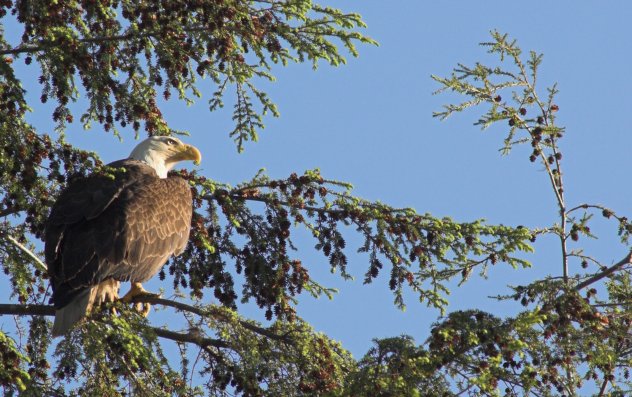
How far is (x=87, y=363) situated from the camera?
7.28 m

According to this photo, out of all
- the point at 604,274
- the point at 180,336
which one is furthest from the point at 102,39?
the point at 604,274

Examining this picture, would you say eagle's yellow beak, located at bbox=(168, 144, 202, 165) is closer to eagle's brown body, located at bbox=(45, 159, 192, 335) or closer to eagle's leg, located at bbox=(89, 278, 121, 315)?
eagle's brown body, located at bbox=(45, 159, 192, 335)

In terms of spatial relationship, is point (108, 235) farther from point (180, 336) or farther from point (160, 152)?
point (160, 152)

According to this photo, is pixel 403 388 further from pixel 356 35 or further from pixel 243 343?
pixel 356 35

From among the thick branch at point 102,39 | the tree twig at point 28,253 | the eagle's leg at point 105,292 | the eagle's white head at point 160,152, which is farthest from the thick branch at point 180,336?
the eagle's white head at point 160,152

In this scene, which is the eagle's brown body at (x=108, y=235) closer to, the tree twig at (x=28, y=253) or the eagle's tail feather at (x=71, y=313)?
the eagle's tail feather at (x=71, y=313)

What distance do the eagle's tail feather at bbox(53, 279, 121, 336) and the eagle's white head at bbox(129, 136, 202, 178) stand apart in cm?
166

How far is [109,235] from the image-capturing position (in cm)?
846

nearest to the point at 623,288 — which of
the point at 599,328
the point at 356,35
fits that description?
the point at 599,328

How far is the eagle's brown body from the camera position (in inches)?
320

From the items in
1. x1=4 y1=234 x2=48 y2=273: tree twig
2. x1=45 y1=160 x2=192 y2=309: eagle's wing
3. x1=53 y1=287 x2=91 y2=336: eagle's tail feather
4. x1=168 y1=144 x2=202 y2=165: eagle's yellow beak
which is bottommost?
x1=53 y1=287 x2=91 y2=336: eagle's tail feather

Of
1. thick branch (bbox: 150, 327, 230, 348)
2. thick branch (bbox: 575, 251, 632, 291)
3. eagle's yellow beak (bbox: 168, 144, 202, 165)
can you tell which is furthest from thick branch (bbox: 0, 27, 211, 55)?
thick branch (bbox: 575, 251, 632, 291)

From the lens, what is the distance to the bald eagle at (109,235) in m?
8.14

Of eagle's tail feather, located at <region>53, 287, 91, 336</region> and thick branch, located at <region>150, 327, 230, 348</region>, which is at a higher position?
eagle's tail feather, located at <region>53, 287, 91, 336</region>
